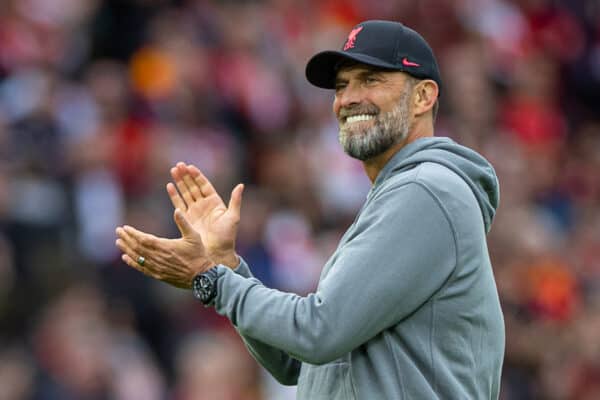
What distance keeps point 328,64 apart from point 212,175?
185 inches

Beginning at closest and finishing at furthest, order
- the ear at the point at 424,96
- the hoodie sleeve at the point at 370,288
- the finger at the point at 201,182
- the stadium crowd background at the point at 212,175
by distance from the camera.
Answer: the hoodie sleeve at the point at 370,288, the ear at the point at 424,96, the finger at the point at 201,182, the stadium crowd background at the point at 212,175

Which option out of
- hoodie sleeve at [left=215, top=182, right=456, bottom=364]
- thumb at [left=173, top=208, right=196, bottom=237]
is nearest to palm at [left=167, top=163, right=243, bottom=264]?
thumb at [left=173, top=208, right=196, bottom=237]

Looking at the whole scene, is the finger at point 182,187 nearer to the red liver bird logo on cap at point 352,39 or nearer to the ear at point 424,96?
the red liver bird logo on cap at point 352,39

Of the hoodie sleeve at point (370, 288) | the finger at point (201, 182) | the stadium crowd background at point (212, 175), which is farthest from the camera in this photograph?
the stadium crowd background at point (212, 175)

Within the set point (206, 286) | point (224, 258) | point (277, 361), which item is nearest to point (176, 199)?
point (224, 258)

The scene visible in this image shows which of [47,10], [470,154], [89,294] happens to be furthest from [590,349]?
[470,154]

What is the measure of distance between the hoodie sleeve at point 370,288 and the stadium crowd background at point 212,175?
131 inches

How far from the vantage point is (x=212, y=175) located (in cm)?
884

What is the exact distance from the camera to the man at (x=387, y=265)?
3682 millimetres

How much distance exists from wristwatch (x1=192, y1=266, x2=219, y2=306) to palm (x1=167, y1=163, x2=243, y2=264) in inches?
6.7

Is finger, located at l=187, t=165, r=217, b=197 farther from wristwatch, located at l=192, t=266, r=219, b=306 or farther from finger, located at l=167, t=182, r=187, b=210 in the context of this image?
wristwatch, located at l=192, t=266, r=219, b=306

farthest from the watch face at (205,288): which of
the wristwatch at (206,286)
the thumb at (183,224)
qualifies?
the thumb at (183,224)

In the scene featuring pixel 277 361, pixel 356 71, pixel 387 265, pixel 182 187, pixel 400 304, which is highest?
pixel 356 71

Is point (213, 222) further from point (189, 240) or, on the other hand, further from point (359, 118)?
point (359, 118)
